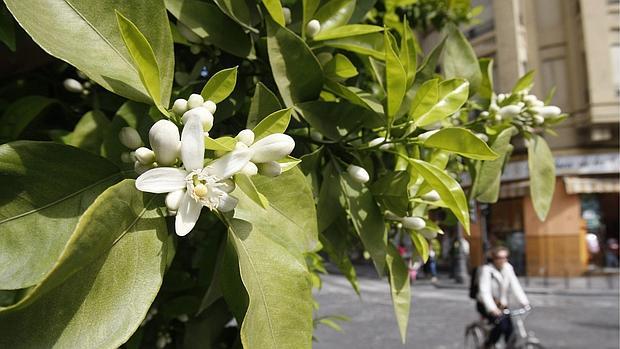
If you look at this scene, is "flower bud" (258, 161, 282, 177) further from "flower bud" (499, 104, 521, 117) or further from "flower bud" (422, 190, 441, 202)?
"flower bud" (499, 104, 521, 117)

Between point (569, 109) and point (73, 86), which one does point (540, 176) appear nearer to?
point (73, 86)

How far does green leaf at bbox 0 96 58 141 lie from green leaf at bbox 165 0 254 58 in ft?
1.06

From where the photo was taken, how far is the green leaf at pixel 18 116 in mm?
887

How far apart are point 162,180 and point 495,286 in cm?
553

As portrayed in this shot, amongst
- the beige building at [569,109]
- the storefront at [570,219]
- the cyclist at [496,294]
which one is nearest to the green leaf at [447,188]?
the cyclist at [496,294]

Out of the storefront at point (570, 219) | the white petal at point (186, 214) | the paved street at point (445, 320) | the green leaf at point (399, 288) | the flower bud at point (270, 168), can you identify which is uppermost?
the storefront at point (570, 219)

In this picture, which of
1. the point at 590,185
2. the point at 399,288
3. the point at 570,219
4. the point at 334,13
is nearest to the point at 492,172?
the point at 399,288

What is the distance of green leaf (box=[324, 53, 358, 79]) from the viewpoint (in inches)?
33.9

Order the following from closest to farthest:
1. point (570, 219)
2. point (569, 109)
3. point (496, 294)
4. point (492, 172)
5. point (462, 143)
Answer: point (462, 143) < point (492, 172) < point (496, 294) < point (570, 219) < point (569, 109)

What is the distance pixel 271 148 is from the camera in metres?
0.58

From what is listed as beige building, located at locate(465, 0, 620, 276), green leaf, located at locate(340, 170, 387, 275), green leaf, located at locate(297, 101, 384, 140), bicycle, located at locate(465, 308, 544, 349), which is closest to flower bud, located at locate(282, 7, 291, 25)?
green leaf, located at locate(297, 101, 384, 140)

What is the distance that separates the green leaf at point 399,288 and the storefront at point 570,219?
45.2 feet

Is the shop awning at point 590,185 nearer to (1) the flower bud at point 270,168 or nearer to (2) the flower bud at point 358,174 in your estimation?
(2) the flower bud at point 358,174

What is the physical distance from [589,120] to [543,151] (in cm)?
1426
